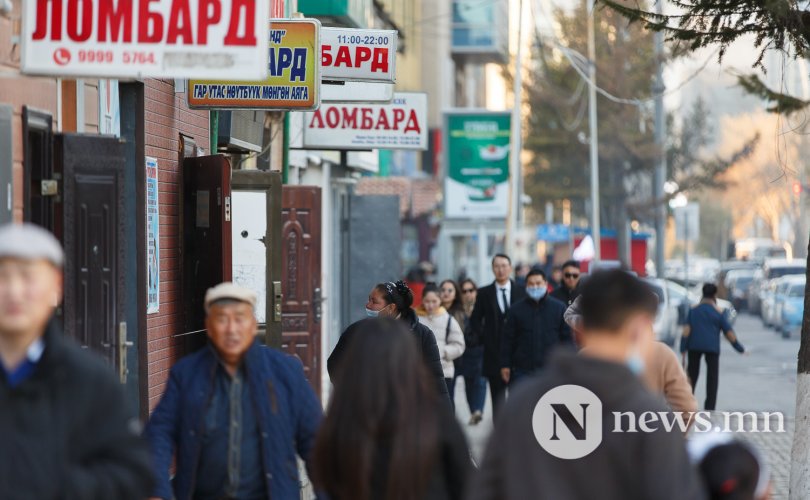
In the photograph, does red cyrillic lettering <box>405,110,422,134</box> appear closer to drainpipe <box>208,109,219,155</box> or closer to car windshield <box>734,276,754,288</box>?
drainpipe <box>208,109,219,155</box>

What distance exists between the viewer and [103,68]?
7.29 metres

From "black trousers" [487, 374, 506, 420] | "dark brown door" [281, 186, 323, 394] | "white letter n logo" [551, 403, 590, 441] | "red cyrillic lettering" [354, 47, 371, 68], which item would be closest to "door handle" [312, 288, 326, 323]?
"dark brown door" [281, 186, 323, 394]

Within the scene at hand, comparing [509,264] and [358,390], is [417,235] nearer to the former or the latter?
[509,264]

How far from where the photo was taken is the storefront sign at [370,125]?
63.7 ft

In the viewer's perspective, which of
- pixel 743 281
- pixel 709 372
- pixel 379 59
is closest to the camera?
pixel 379 59

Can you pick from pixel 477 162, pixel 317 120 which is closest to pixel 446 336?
pixel 317 120

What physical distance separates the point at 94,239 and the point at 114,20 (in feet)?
5.28

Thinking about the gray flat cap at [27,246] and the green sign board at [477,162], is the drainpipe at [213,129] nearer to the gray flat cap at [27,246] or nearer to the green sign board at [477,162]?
the gray flat cap at [27,246]

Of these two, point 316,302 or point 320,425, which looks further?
point 316,302

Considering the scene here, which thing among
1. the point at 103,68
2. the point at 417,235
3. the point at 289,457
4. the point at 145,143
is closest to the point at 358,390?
the point at 289,457

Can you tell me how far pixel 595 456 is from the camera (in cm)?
434

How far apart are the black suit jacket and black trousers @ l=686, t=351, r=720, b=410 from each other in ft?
8.38

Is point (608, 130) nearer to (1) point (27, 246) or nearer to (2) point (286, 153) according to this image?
(2) point (286, 153)

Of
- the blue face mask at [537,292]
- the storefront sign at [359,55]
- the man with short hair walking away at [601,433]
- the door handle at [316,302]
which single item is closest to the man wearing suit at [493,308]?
the blue face mask at [537,292]
